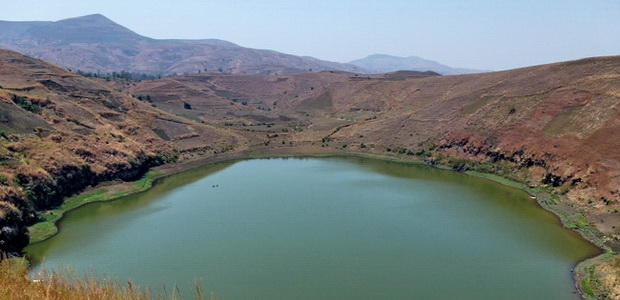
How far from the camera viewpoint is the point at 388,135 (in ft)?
234

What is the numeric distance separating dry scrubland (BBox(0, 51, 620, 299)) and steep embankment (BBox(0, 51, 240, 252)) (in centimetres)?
16

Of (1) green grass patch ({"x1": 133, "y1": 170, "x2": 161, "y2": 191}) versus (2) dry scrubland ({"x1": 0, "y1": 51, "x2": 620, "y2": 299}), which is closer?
(2) dry scrubland ({"x1": 0, "y1": 51, "x2": 620, "y2": 299})

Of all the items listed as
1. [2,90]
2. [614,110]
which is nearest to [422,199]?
[614,110]

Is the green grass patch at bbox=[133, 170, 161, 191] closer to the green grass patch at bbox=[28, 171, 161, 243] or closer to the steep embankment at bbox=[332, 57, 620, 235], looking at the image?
the green grass patch at bbox=[28, 171, 161, 243]

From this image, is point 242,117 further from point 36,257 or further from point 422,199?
point 36,257

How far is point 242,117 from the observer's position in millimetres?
97312

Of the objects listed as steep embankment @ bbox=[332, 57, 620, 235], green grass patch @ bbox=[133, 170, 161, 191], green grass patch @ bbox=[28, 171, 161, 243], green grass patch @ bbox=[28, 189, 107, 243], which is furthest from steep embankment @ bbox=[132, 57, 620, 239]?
green grass patch @ bbox=[28, 189, 107, 243]

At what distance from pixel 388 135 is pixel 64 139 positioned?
48918mm

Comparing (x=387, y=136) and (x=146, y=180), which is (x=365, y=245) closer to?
(x=146, y=180)

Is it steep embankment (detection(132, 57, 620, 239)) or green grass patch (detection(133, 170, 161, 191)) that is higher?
steep embankment (detection(132, 57, 620, 239))

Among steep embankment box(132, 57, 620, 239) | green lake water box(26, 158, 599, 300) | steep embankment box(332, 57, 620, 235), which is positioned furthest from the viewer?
steep embankment box(132, 57, 620, 239)

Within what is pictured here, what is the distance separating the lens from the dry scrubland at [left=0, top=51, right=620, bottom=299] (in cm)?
3503

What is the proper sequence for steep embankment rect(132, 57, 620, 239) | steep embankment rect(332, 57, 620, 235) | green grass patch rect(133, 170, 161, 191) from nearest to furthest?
steep embankment rect(332, 57, 620, 235) < steep embankment rect(132, 57, 620, 239) < green grass patch rect(133, 170, 161, 191)

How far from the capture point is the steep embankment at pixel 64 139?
1327 inches
